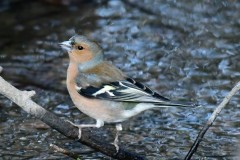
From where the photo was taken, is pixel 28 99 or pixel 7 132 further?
pixel 7 132

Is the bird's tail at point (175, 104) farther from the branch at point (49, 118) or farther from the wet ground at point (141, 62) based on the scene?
the wet ground at point (141, 62)

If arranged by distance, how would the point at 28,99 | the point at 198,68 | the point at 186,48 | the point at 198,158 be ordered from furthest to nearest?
the point at 186,48 → the point at 198,68 → the point at 198,158 → the point at 28,99

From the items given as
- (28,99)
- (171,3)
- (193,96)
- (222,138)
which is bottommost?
(28,99)

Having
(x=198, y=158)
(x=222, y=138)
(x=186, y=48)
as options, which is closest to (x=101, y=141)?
(x=198, y=158)

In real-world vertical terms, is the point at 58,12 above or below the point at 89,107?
above

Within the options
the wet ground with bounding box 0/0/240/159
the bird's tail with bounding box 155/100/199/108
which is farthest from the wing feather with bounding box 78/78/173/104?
the wet ground with bounding box 0/0/240/159

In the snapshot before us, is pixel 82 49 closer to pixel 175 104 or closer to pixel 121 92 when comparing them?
pixel 121 92

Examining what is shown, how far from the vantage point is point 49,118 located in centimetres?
572

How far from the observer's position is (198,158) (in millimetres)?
7039

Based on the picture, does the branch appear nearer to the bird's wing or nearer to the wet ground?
the bird's wing

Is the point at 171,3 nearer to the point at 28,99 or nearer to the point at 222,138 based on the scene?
the point at 222,138

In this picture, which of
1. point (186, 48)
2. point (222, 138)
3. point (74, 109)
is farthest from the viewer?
point (186, 48)

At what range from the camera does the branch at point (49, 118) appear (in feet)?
18.6

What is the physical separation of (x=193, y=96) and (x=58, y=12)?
408 centimetres
